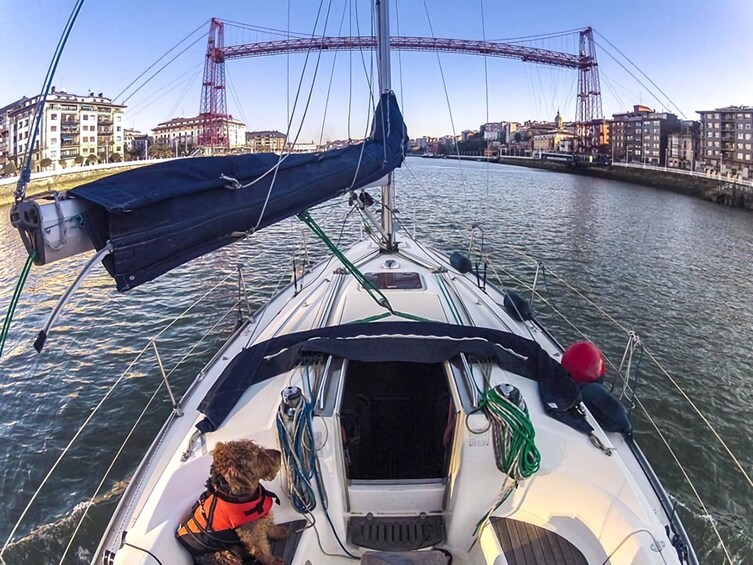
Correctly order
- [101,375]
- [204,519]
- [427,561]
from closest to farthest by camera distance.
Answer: [204,519] < [427,561] < [101,375]

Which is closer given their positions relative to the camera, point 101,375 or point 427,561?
point 427,561

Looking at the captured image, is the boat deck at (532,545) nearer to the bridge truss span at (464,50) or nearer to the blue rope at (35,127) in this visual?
the blue rope at (35,127)

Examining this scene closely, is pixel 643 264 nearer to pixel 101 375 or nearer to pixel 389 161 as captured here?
pixel 389 161

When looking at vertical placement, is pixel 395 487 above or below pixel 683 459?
above

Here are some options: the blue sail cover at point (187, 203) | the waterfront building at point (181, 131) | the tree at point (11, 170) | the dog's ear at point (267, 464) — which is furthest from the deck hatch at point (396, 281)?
the waterfront building at point (181, 131)

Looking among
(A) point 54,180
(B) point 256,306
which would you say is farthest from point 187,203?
(A) point 54,180

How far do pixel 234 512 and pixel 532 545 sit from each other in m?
1.48

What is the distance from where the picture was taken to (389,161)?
14.2 ft

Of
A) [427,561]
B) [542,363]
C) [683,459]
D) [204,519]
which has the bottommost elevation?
[683,459]

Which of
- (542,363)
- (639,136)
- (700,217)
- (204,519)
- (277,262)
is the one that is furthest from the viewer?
(639,136)

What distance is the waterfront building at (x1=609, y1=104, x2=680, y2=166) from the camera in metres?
50.7

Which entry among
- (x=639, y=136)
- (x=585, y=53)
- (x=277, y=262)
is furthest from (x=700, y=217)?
(x=585, y=53)

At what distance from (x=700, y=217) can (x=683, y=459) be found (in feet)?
64.1

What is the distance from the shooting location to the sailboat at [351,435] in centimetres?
196
